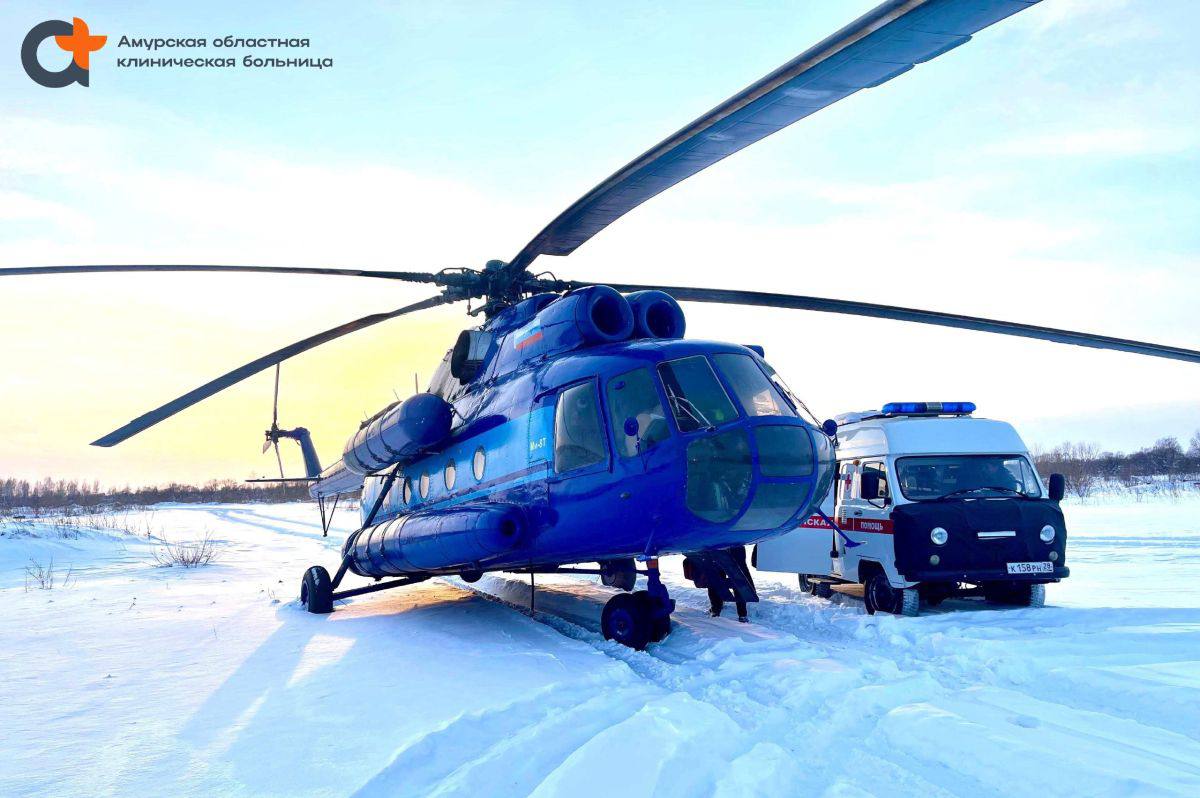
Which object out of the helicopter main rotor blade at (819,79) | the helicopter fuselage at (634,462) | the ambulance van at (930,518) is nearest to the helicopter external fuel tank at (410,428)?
the helicopter fuselage at (634,462)

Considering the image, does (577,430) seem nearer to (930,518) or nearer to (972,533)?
(930,518)

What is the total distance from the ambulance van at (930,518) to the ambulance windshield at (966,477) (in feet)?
0.04

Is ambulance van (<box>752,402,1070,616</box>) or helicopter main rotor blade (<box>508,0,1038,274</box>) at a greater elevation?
helicopter main rotor blade (<box>508,0,1038,274</box>)

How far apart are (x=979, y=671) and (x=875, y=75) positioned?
438 cm

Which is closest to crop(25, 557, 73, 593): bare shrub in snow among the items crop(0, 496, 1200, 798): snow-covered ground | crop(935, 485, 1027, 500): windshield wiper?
crop(0, 496, 1200, 798): snow-covered ground

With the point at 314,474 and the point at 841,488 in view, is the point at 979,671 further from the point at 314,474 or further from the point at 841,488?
the point at 314,474

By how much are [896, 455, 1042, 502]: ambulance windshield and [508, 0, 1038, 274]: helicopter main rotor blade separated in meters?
5.18

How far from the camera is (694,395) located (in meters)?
6.43

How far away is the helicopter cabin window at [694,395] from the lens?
248 inches

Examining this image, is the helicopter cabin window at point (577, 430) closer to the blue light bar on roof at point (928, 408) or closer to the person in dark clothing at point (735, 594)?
the person in dark clothing at point (735, 594)

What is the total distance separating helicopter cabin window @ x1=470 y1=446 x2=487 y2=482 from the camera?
8344mm

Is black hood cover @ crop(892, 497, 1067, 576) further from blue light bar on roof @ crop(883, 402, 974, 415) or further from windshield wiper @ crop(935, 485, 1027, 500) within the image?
blue light bar on roof @ crop(883, 402, 974, 415)

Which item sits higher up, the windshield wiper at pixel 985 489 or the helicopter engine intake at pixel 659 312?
the helicopter engine intake at pixel 659 312

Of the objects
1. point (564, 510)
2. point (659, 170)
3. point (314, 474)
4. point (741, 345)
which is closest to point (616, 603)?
point (564, 510)
